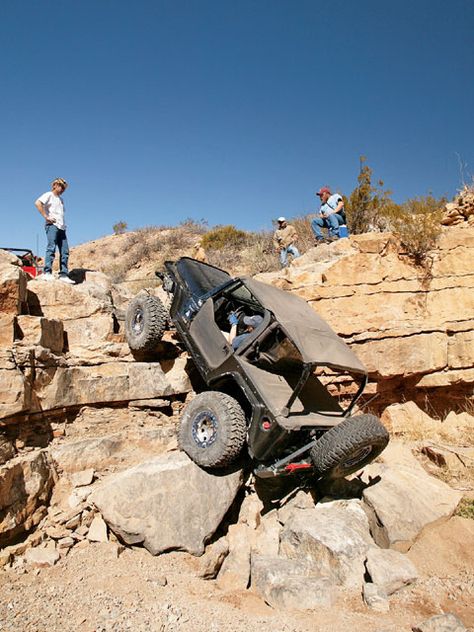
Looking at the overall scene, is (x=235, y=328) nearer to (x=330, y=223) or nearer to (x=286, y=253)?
(x=330, y=223)

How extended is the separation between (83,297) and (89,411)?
177cm

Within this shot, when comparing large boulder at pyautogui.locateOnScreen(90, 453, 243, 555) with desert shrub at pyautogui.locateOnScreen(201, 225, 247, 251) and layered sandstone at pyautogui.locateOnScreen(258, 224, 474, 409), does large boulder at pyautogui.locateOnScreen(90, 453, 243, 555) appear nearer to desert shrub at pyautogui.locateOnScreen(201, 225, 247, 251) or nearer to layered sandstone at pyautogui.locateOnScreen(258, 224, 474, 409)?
layered sandstone at pyautogui.locateOnScreen(258, 224, 474, 409)

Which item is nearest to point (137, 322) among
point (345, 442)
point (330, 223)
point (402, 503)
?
point (345, 442)

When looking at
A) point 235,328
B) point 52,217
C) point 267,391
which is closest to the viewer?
point 267,391

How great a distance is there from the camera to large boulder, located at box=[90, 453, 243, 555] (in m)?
4.02

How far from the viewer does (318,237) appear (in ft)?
28.9

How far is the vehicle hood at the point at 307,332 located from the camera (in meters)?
4.32

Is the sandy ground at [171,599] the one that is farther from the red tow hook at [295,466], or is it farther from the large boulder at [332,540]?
the red tow hook at [295,466]

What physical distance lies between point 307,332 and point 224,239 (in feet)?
34.1

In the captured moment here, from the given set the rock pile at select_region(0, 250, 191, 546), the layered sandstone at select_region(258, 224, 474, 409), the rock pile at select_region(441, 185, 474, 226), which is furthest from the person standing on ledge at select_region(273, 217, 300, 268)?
the rock pile at select_region(0, 250, 191, 546)

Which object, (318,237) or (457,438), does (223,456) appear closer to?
(457,438)

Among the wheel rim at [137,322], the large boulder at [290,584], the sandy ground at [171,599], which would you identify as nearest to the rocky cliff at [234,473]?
the large boulder at [290,584]

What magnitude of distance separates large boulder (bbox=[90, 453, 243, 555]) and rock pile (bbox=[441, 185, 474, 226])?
20.1 feet

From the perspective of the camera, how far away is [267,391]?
14.5 feet
